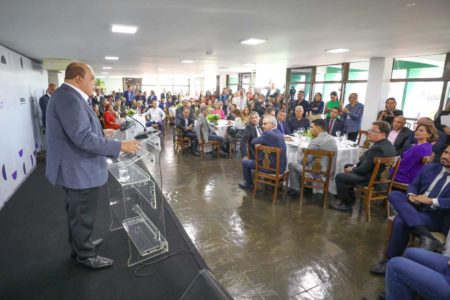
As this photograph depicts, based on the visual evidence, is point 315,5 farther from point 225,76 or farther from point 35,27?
point 225,76

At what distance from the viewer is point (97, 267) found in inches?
83.3

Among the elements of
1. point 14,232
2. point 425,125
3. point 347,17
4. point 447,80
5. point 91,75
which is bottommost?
point 14,232

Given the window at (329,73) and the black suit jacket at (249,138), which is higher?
the window at (329,73)

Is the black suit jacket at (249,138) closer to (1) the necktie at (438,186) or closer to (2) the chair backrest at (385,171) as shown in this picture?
(2) the chair backrest at (385,171)

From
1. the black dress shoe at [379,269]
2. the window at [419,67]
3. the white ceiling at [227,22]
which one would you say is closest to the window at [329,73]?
the window at [419,67]

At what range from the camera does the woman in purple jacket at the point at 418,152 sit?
2.92 meters

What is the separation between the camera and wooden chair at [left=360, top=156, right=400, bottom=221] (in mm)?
2893

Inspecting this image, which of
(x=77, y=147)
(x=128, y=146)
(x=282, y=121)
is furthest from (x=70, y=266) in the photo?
(x=282, y=121)

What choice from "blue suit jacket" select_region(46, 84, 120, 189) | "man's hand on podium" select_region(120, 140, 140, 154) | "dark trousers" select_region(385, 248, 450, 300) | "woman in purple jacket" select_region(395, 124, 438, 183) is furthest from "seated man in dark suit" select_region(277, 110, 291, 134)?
"blue suit jacket" select_region(46, 84, 120, 189)

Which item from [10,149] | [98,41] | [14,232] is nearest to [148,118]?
[98,41]

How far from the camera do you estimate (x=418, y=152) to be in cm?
294

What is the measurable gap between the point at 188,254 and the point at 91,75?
172 cm

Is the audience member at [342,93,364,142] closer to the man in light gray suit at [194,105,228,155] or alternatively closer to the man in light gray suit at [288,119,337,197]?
the man in light gray suit at [288,119,337,197]

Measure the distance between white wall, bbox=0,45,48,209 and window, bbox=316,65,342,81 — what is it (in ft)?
26.9
